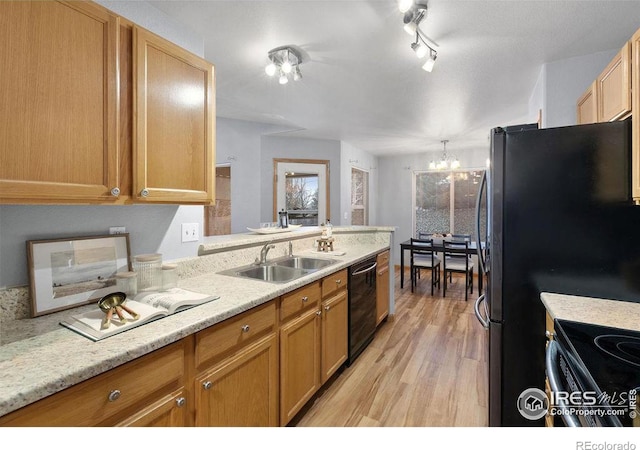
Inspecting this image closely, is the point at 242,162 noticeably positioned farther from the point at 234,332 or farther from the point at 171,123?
the point at 234,332

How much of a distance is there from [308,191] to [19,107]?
151 inches

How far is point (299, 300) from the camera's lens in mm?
1668

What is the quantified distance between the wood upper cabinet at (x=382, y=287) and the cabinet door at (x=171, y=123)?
76.2 inches

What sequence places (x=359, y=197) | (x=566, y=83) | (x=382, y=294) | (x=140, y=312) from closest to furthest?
1. (x=140, y=312)
2. (x=566, y=83)
3. (x=382, y=294)
4. (x=359, y=197)

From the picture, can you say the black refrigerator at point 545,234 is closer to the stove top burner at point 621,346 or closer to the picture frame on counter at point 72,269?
the stove top burner at point 621,346

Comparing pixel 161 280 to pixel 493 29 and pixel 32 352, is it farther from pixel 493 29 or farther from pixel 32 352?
pixel 493 29

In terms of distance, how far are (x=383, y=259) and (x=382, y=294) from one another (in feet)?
1.23

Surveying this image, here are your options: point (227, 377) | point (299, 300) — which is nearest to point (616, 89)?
point (299, 300)

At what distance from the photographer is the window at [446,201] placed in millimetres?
5637

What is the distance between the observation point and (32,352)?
86cm

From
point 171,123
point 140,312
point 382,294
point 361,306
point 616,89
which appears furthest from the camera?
point 382,294

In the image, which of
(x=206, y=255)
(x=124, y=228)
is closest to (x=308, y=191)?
(x=206, y=255)

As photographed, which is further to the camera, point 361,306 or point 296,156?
point 296,156

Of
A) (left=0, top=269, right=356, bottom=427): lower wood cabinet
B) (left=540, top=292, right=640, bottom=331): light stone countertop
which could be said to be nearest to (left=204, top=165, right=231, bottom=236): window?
(left=0, top=269, right=356, bottom=427): lower wood cabinet
